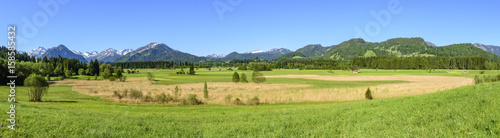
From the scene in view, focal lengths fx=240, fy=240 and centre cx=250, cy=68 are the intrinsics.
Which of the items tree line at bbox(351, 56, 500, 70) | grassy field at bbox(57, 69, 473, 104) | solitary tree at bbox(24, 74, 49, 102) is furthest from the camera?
tree line at bbox(351, 56, 500, 70)

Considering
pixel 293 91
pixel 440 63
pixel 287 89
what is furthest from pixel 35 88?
pixel 440 63

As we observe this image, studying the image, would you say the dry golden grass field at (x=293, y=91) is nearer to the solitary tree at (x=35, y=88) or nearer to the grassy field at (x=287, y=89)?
the grassy field at (x=287, y=89)

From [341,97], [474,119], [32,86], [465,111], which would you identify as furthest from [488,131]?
[32,86]

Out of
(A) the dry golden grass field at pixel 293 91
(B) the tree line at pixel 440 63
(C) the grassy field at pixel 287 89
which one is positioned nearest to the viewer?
(A) the dry golden grass field at pixel 293 91

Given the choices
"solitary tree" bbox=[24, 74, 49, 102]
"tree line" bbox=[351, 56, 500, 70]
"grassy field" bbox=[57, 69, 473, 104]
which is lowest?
"grassy field" bbox=[57, 69, 473, 104]

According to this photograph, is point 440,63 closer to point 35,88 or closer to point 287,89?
point 287,89

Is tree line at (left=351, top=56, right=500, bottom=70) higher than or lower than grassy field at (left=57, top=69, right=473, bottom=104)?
higher

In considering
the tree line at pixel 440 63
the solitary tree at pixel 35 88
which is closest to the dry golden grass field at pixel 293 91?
the solitary tree at pixel 35 88

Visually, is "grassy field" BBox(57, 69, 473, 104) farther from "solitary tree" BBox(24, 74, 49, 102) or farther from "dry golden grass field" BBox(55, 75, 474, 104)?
"solitary tree" BBox(24, 74, 49, 102)

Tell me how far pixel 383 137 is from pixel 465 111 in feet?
15.0

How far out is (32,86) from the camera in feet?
90.2

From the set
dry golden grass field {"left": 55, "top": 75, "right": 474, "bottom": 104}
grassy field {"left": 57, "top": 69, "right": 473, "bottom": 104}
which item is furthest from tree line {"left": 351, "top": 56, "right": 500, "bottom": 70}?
dry golden grass field {"left": 55, "top": 75, "right": 474, "bottom": 104}

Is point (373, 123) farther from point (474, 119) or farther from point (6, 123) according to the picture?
point (6, 123)

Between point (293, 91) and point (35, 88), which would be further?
point (293, 91)
